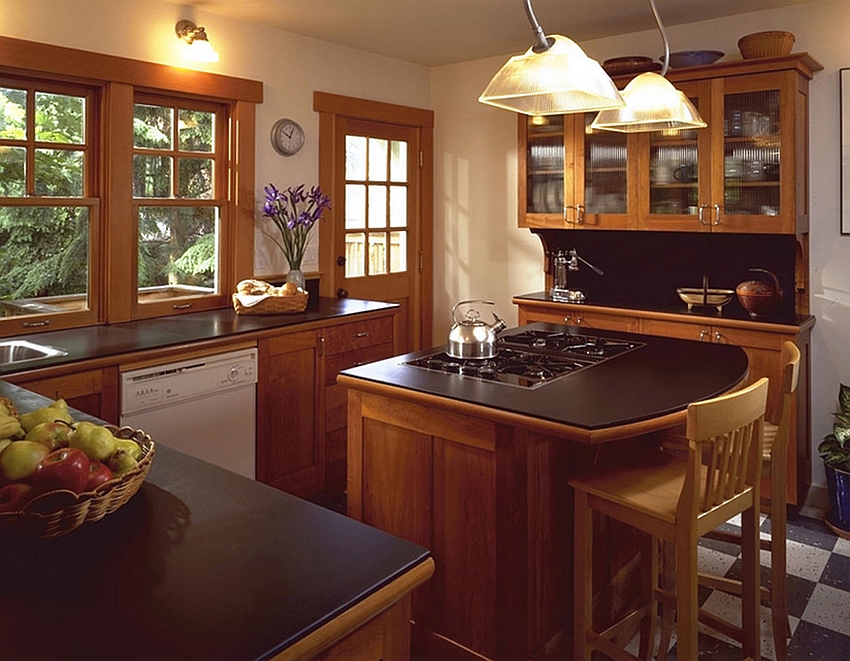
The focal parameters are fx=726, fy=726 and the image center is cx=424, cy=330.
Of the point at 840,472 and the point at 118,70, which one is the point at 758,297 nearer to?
the point at 840,472

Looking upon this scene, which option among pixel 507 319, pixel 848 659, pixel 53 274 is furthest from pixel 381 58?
pixel 848 659

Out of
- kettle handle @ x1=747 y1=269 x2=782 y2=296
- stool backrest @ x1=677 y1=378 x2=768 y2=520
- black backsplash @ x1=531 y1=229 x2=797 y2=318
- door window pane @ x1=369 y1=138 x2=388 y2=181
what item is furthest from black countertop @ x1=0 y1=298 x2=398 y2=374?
stool backrest @ x1=677 y1=378 x2=768 y2=520

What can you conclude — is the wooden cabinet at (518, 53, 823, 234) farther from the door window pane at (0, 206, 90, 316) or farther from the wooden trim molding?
the door window pane at (0, 206, 90, 316)

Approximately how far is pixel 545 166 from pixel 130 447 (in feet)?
11.5

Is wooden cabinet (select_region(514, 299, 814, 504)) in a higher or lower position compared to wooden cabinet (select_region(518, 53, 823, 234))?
lower

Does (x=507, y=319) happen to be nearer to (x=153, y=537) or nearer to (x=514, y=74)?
(x=514, y=74)

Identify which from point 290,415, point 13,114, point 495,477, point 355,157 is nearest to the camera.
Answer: point 495,477

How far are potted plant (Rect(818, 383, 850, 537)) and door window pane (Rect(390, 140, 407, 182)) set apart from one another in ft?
9.96

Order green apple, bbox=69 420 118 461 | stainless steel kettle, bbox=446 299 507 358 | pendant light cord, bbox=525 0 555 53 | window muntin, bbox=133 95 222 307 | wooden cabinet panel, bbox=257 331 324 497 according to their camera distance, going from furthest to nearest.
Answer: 1. window muntin, bbox=133 95 222 307
2. wooden cabinet panel, bbox=257 331 324 497
3. stainless steel kettle, bbox=446 299 507 358
4. pendant light cord, bbox=525 0 555 53
5. green apple, bbox=69 420 118 461

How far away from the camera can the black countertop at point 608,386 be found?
77.4 inches

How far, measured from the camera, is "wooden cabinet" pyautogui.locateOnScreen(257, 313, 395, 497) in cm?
338

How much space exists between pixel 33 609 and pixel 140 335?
2.31 m

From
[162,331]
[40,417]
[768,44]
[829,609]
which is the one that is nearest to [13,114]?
[162,331]

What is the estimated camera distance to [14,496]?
3.63 ft
